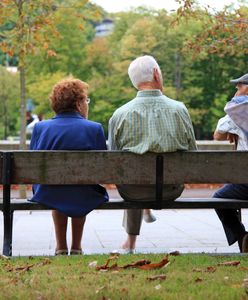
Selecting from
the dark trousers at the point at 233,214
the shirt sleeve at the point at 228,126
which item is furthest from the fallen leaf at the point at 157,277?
the shirt sleeve at the point at 228,126

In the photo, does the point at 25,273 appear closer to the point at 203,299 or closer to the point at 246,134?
the point at 203,299

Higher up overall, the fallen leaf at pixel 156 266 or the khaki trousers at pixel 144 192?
the khaki trousers at pixel 144 192

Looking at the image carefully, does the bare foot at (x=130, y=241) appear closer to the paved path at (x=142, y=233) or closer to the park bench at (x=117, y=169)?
the paved path at (x=142, y=233)

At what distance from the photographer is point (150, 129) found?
638cm

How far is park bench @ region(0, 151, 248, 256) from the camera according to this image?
6090 millimetres

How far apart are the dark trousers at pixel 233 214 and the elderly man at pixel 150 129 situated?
0.50m

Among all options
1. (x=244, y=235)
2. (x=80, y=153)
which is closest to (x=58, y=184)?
(x=80, y=153)

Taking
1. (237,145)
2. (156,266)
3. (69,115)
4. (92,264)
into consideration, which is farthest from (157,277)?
(237,145)

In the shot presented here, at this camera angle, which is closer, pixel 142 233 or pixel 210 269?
pixel 210 269

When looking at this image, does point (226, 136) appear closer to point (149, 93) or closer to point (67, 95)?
point (149, 93)

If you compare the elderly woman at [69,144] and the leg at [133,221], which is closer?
the elderly woman at [69,144]

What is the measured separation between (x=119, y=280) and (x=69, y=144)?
1.91m

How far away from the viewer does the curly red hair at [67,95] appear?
6648mm

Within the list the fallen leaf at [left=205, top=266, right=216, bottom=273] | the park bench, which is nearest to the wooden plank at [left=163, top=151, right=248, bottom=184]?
the park bench
